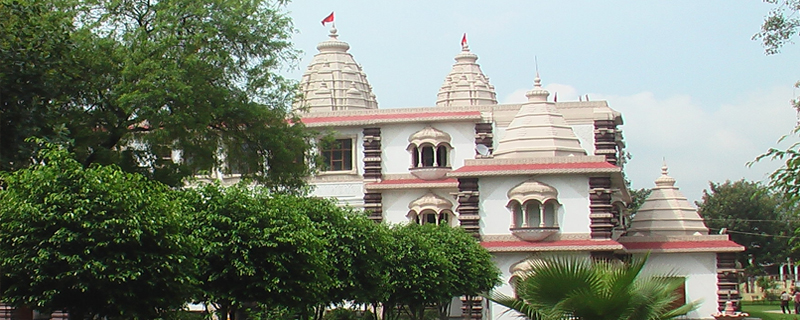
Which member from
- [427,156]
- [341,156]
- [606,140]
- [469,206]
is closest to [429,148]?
[427,156]

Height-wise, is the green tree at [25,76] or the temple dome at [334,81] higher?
the temple dome at [334,81]

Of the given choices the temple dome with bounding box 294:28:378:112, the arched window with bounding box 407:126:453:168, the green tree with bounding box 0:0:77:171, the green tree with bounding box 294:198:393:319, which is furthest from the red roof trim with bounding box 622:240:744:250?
the green tree with bounding box 0:0:77:171

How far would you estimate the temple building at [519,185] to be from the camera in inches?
1511

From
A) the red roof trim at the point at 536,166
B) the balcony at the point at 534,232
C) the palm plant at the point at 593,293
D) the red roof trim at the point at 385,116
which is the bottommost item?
the palm plant at the point at 593,293

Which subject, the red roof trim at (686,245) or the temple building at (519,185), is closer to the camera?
the temple building at (519,185)

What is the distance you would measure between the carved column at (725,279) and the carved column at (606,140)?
5265 millimetres

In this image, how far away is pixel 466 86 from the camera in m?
54.8

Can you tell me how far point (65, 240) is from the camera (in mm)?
15062

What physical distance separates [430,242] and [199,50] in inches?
308

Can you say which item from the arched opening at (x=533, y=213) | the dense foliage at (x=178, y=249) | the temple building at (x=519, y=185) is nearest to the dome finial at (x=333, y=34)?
the temple building at (x=519, y=185)

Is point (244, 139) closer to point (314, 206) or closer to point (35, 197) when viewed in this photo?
point (314, 206)

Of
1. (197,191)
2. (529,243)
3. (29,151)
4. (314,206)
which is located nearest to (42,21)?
(29,151)

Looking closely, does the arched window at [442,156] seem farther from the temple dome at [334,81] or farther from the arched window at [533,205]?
the temple dome at [334,81]

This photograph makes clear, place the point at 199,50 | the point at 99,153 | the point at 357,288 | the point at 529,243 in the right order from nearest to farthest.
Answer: the point at 357,288, the point at 99,153, the point at 199,50, the point at 529,243
